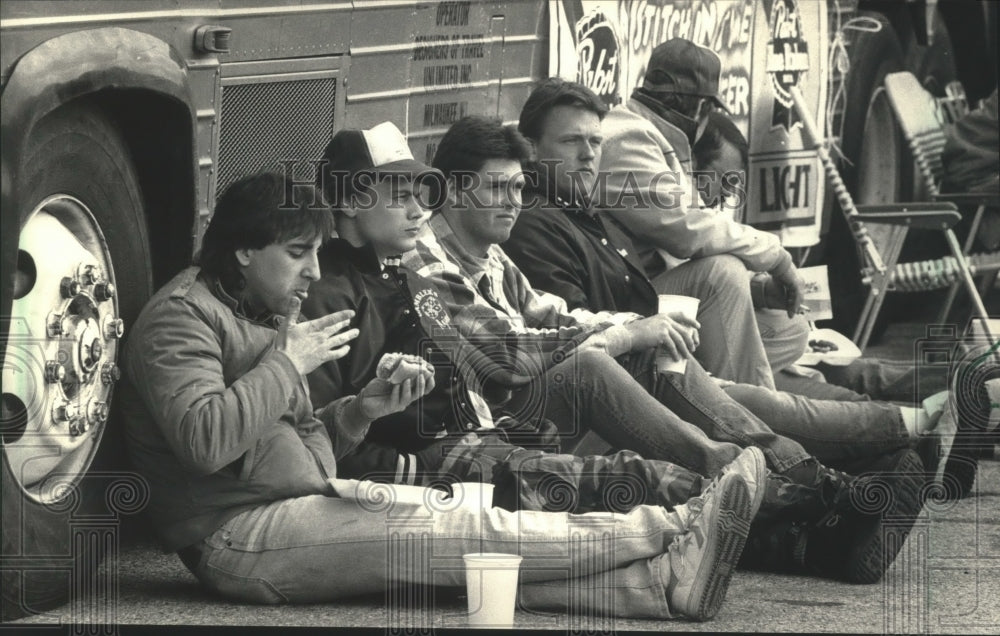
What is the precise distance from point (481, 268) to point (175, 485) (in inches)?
45.4

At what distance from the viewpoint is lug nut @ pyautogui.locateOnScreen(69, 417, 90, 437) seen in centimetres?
434

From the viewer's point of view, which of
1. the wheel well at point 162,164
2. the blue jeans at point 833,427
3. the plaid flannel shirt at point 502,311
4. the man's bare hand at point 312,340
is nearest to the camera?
the man's bare hand at point 312,340

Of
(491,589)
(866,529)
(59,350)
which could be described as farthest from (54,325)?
(866,529)

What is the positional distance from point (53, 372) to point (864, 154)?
2863 millimetres

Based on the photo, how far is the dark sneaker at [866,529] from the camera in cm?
497

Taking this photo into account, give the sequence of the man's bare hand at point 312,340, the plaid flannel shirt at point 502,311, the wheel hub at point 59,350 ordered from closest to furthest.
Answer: the wheel hub at point 59,350 < the man's bare hand at point 312,340 < the plaid flannel shirt at point 502,311

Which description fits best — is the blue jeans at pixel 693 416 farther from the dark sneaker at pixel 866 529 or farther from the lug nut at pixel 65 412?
the lug nut at pixel 65 412

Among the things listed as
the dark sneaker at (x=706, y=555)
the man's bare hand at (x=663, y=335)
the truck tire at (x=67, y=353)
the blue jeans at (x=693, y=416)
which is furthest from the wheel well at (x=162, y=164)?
the dark sneaker at (x=706, y=555)

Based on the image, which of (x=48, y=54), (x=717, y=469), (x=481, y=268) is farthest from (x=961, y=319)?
(x=48, y=54)

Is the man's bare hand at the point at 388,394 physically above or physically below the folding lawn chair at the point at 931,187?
below

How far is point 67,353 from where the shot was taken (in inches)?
169

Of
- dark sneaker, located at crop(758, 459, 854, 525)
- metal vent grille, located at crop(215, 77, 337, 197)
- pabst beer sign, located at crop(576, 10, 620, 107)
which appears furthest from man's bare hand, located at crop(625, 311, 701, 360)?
metal vent grille, located at crop(215, 77, 337, 197)

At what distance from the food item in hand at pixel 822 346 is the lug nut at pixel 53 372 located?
2618mm

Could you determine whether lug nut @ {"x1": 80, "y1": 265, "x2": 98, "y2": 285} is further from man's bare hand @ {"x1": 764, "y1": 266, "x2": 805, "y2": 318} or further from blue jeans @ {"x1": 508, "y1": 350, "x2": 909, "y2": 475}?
man's bare hand @ {"x1": 764, "y1": 266, "x2": 805, "y2": 318}
